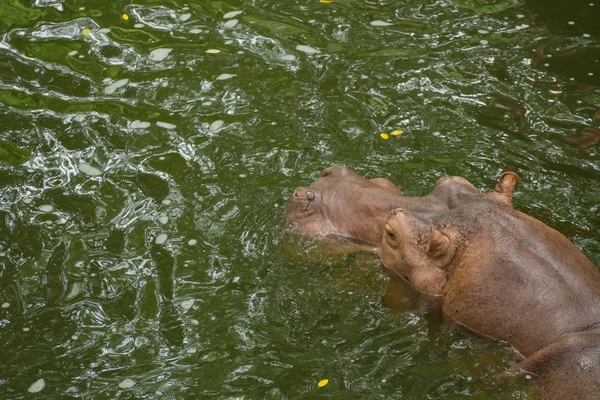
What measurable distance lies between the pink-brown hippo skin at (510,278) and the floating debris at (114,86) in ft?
15.3

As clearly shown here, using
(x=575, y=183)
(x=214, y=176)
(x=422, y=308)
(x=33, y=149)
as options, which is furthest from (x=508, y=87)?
(x=33, y=149)

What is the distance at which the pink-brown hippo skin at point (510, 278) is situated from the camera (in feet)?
16.7

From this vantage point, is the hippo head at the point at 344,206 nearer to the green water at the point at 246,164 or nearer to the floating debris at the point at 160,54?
the green water at the point at 246,164

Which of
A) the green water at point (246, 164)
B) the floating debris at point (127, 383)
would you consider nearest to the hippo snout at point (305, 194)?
the green water at point (246, 164)

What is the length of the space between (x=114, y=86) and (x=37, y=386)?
4.44m

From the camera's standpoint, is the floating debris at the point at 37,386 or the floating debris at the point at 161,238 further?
the floating debris at the point at 161,238

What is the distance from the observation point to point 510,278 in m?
5.39

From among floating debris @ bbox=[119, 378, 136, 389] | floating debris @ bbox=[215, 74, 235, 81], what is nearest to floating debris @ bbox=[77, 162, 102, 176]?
floating debris @ bbox=[215, 74, 235, 81]

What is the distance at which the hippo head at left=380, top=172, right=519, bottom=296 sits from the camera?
5.72 meters

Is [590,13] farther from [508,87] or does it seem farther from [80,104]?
[80,104]

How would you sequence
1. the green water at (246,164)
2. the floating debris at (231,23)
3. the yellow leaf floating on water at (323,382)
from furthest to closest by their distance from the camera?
1. the floating debris at (231,23)
2. the green water at (246,164)
3. the yellow leaf floating on water at (323,382)

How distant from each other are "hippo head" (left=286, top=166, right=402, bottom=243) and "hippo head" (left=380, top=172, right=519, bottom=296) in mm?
259

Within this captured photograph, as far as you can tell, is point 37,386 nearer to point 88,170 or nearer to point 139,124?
point 88,170

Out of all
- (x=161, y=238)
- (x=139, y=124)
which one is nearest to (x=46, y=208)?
(x=161, y=238)
